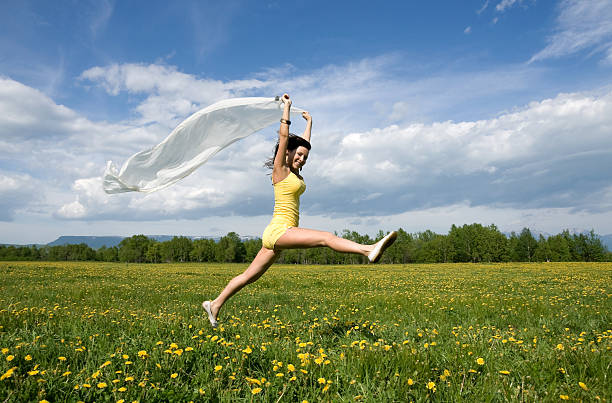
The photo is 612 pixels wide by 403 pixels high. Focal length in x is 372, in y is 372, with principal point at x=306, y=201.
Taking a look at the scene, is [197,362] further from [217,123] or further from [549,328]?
[549,328]

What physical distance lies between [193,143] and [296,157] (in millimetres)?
2358

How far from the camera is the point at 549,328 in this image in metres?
6.43

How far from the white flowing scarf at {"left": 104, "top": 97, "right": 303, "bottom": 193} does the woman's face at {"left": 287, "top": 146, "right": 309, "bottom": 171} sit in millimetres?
1341

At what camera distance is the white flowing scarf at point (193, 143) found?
6.48 metres

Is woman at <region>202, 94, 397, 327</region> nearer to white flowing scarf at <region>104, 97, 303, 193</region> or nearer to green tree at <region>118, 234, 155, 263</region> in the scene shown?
white flowing scarf at <region>104, 97, 303, 193</region>

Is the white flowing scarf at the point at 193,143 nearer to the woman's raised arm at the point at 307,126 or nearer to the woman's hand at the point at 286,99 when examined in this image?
the woman's raised arm at the point at 307,126

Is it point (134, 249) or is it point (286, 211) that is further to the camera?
point (134, 249)

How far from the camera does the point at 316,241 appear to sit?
4.59 m

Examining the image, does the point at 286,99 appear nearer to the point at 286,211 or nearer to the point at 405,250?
the point at 286,211

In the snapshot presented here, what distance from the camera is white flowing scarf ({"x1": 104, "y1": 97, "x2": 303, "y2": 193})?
21.3ft

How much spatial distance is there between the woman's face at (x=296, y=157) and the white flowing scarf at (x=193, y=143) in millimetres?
1341

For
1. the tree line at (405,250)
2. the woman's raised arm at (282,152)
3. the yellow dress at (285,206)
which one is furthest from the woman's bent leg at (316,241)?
the tree line at (405,250)

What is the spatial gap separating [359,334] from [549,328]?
367 centimetres

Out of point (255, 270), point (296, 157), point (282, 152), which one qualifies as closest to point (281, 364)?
point (255, 270)
